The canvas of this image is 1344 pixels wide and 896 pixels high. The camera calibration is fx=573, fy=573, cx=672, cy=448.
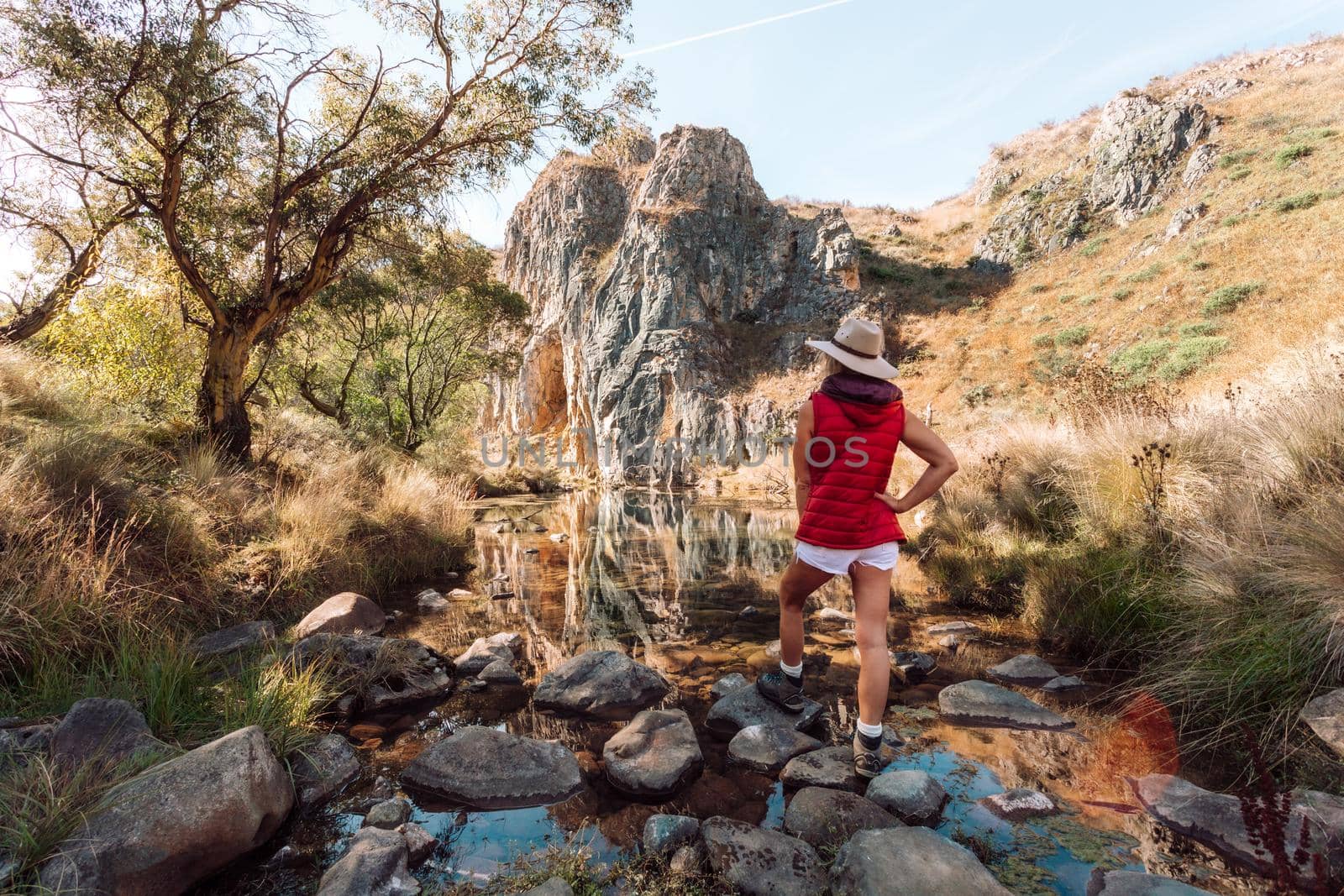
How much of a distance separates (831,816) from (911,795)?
1.40 feet

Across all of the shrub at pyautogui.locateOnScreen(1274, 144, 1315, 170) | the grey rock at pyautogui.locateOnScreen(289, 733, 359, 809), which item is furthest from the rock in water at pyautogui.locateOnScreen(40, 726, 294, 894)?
the shrub at pyautogui.locateOnScreen(1274, 144, 1315, 170)

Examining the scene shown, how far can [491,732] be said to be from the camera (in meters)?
3.30

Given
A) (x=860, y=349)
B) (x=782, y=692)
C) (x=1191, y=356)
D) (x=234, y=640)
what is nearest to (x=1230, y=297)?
(x=1191, y=356)

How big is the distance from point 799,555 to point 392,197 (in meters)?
9.65

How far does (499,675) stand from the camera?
4672mm

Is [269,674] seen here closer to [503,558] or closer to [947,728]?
[947,728]

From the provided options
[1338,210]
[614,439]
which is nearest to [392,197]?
[614,439]

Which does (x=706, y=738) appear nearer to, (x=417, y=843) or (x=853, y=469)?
(x=417, y=843)

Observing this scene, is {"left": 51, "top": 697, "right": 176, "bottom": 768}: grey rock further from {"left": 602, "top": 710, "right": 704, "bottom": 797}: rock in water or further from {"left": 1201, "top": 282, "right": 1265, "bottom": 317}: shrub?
{"left": 1201, "top": 282, "right": 1265, "bottom": 317}: shrub

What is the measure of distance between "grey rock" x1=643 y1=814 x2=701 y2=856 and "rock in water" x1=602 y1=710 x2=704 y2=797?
41cm

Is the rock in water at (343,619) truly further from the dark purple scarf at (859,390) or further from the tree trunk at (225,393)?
the tree trunk at (225,393)

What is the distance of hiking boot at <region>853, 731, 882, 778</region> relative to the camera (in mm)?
2992

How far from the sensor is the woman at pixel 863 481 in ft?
10.1

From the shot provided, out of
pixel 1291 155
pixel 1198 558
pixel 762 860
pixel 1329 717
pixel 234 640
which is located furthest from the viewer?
pixel 1291 155
